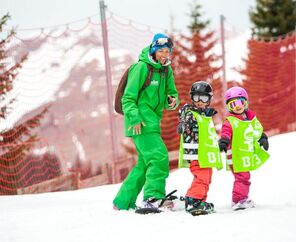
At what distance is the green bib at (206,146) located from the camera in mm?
3730

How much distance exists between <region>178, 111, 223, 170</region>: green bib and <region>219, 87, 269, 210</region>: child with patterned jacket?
9cm

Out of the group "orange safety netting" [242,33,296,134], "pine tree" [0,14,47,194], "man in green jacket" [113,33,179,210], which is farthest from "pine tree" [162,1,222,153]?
"man in green jacket" [113,33,179,210]

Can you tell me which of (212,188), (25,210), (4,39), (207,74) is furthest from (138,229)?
(207,74)

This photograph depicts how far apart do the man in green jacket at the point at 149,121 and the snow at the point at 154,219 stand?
0.67 feet

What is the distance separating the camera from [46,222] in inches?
145

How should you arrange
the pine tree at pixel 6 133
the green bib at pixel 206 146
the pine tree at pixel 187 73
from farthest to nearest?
the pine tree at pixel 187 73, the pine tree at pixel 6 133, the green bib at pixel 206 146

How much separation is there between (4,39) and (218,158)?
530cm

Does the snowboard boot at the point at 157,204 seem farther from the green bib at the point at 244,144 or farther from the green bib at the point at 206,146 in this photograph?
the green bib at the point at 244,144

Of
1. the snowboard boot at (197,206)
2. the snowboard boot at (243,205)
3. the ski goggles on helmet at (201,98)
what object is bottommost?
the snowboard boot at (243,205)

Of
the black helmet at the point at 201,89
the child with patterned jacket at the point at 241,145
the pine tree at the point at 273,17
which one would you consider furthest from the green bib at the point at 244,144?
the pine tree at the point at 273,17

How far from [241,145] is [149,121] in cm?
75

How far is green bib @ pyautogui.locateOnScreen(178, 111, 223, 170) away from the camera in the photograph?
12.2 feet

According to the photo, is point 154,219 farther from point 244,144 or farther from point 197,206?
point 244,144

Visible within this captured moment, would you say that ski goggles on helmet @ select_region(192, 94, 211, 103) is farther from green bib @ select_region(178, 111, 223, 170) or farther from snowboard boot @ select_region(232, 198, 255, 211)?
snowboard boot @ select_region(232, 198, 255, 211)
